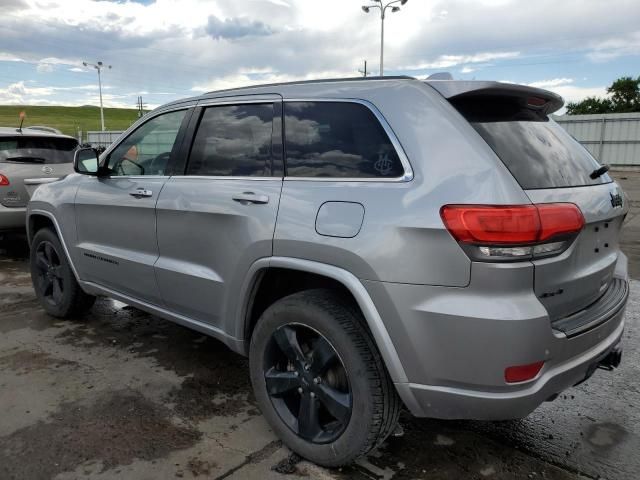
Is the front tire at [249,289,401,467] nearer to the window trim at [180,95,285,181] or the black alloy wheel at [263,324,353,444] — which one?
the black alloy wheel at [263,324,353,444]

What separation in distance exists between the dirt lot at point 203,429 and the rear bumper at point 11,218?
3528 millimetres

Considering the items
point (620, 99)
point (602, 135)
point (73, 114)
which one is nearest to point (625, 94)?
point (620, 99)

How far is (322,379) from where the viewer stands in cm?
254

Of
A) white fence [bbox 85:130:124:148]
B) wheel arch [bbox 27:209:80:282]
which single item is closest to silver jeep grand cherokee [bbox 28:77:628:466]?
wheel arch [bbox 27:209:80:282]

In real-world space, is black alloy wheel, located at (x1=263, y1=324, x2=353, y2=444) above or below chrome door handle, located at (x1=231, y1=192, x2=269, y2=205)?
below

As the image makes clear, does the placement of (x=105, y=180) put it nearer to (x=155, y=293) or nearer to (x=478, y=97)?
(x=155, y=293)

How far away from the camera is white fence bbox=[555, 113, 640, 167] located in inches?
907

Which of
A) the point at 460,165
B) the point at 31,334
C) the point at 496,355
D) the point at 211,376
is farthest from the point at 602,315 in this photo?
the point at 31,334

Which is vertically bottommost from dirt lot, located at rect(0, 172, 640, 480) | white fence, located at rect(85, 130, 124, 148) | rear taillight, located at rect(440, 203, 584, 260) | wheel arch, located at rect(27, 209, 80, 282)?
dirt lot, located at rect(0, 172, 640, 480)

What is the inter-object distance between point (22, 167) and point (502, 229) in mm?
7119

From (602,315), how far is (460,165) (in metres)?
0.98

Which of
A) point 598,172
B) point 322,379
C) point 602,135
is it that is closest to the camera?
point 322,379

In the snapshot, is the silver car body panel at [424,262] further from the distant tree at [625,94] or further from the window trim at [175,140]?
the distant tree at [625,94]

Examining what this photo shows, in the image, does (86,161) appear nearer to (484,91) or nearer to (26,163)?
(484,91)
